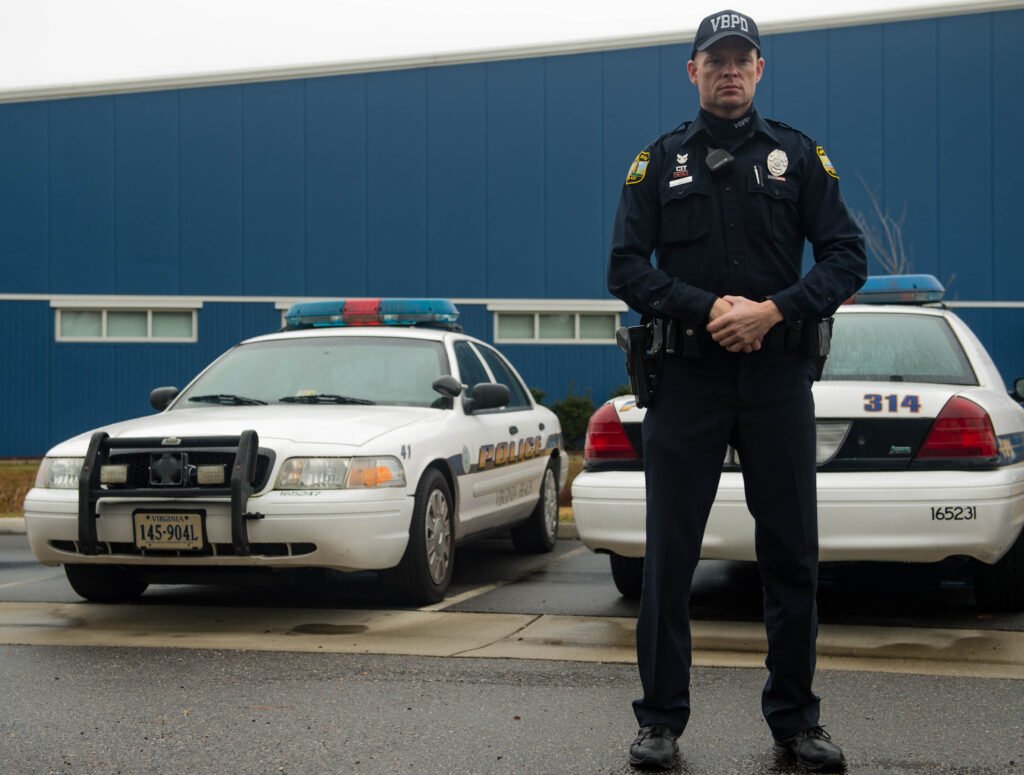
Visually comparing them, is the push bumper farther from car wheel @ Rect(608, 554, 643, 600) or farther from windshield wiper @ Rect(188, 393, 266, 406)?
windshield wiper @ Rect(188, 393, 266, 406)

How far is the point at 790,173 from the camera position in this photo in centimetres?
362

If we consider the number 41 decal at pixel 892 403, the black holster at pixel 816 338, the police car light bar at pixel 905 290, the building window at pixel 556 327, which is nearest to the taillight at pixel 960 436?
the number 41 decal at pixel 892 403

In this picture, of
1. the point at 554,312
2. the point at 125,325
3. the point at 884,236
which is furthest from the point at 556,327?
the point at 125,325

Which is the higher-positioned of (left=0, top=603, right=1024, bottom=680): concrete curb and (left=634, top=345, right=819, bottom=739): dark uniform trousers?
(left=634, top=345, right=819, bottom=739): dark uniform trousers

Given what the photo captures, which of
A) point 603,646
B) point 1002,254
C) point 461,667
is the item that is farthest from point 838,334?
point 1002,254

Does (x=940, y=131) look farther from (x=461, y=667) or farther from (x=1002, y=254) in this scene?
(x=461, y=667)

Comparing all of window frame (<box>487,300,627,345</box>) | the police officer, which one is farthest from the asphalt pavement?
window frame (<box>487,300,627,345</box>)

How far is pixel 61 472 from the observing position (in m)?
6.20

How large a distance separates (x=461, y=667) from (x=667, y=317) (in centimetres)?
191

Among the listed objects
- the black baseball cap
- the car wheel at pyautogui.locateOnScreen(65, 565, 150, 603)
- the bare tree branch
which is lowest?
the car wheel at pyautogui.locateOnScreen(65, 565, 150, 603)

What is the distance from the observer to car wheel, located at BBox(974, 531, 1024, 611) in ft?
19.3

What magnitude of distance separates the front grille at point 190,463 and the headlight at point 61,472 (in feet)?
0.75

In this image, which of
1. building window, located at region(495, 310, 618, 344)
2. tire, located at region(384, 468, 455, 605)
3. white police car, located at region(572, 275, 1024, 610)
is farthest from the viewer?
building window, located at region(495, 310, 618, 344)

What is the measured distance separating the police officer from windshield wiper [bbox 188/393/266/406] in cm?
383
